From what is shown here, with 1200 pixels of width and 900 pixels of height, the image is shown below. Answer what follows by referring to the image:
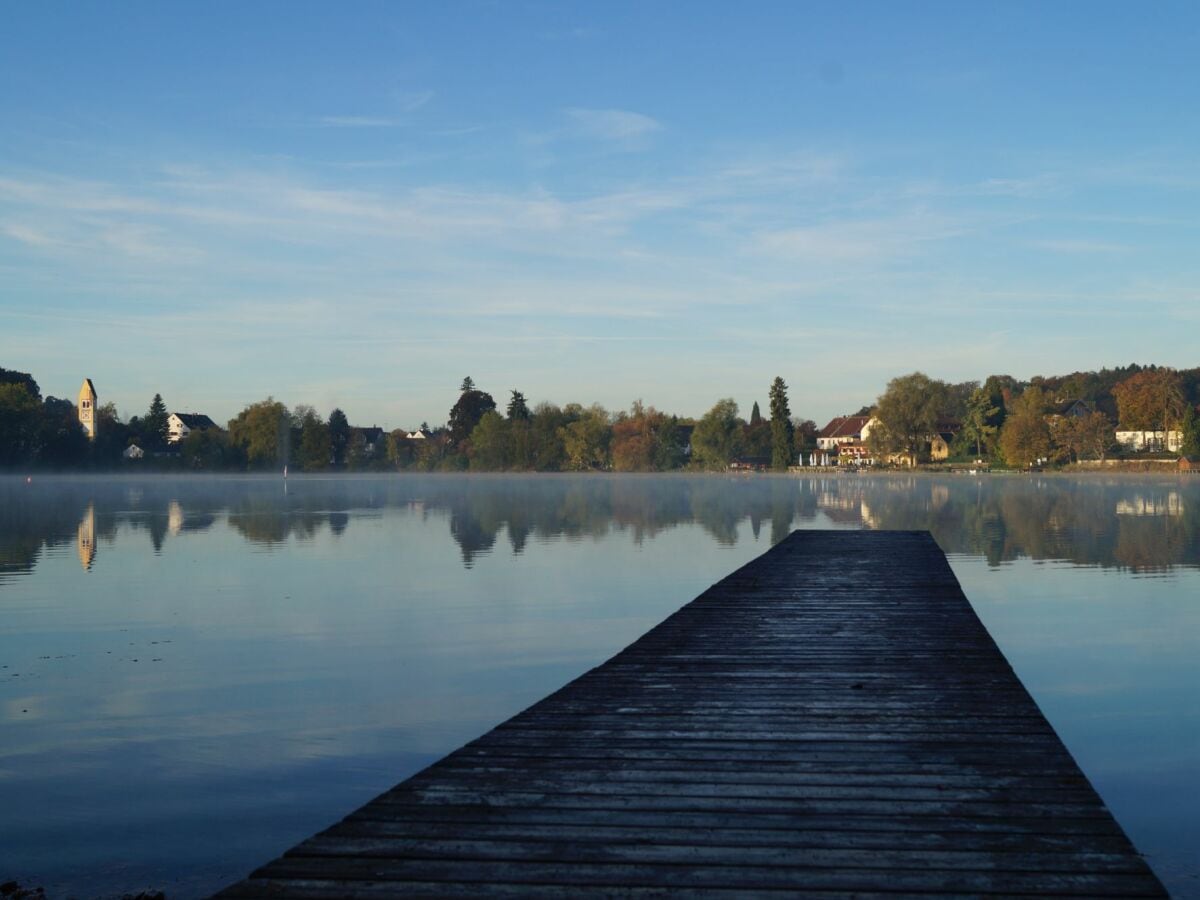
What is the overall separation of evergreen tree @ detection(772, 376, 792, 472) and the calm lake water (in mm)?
98440

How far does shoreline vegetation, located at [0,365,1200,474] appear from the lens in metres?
109

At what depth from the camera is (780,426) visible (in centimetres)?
12950

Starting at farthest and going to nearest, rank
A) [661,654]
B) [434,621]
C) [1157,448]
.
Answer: [1157,448]
[434,621]
[661,654]

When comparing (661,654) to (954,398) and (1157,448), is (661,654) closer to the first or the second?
(1157,448)

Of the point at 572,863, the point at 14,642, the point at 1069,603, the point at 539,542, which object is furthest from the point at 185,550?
the point at 572,863

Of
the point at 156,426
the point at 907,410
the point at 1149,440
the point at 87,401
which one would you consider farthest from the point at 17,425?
the point at 1149,440

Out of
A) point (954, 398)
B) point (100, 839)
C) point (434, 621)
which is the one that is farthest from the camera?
point (954, 398)

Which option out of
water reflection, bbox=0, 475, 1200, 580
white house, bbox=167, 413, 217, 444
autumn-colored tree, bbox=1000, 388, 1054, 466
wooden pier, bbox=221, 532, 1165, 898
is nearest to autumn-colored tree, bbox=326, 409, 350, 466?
white house, bbox=167, 413, 217, 444

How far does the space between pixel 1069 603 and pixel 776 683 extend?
9.92 metres

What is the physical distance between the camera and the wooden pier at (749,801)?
412cm

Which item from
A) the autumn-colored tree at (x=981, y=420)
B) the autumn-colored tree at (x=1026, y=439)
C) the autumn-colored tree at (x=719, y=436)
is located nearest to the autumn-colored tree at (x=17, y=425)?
the autumn-colored tree at (x=719, y=436)

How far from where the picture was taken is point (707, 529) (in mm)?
33031

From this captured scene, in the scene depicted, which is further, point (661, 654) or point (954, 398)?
point (954, 398)

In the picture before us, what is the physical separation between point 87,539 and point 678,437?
118076 millimetres
